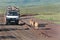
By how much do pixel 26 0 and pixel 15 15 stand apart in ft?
352

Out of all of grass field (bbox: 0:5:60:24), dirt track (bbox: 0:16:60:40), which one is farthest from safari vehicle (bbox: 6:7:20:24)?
grass field (bbox: 0:5:60:24)

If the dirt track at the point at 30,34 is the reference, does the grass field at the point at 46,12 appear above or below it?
below

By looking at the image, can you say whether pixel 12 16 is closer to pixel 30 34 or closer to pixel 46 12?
pixel 30 34

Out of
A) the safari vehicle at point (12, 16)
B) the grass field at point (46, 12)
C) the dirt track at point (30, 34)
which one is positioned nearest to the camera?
the dirt track at point (30, 34)

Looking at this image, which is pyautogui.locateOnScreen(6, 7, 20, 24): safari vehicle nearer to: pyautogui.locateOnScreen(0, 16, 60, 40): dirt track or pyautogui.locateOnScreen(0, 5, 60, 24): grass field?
pyautogui.locateOnScreen(0, 16, 60, 40): dirt track

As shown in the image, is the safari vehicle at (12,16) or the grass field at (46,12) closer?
the safari vehicle at (12,16)

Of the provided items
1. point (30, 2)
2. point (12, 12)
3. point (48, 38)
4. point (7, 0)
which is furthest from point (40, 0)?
point (48, 38)

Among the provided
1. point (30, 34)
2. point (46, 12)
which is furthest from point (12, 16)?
point (46, 12)

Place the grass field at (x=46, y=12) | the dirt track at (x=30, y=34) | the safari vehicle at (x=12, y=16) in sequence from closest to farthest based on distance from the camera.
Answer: the dirt track at (x=30, y=34)
the safari vehicle at (x=12, y=16)
the grass field at (x=46, y=12)

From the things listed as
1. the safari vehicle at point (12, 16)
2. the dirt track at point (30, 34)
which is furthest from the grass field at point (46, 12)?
the dirt track at point (30, 34)

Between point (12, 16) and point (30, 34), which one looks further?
point (12, 16)

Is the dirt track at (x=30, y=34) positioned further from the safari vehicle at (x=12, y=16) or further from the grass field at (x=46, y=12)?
the grass field at (x=46, y=12)

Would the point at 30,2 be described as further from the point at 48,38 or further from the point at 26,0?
the point at 48,38

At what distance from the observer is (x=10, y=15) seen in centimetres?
4519
